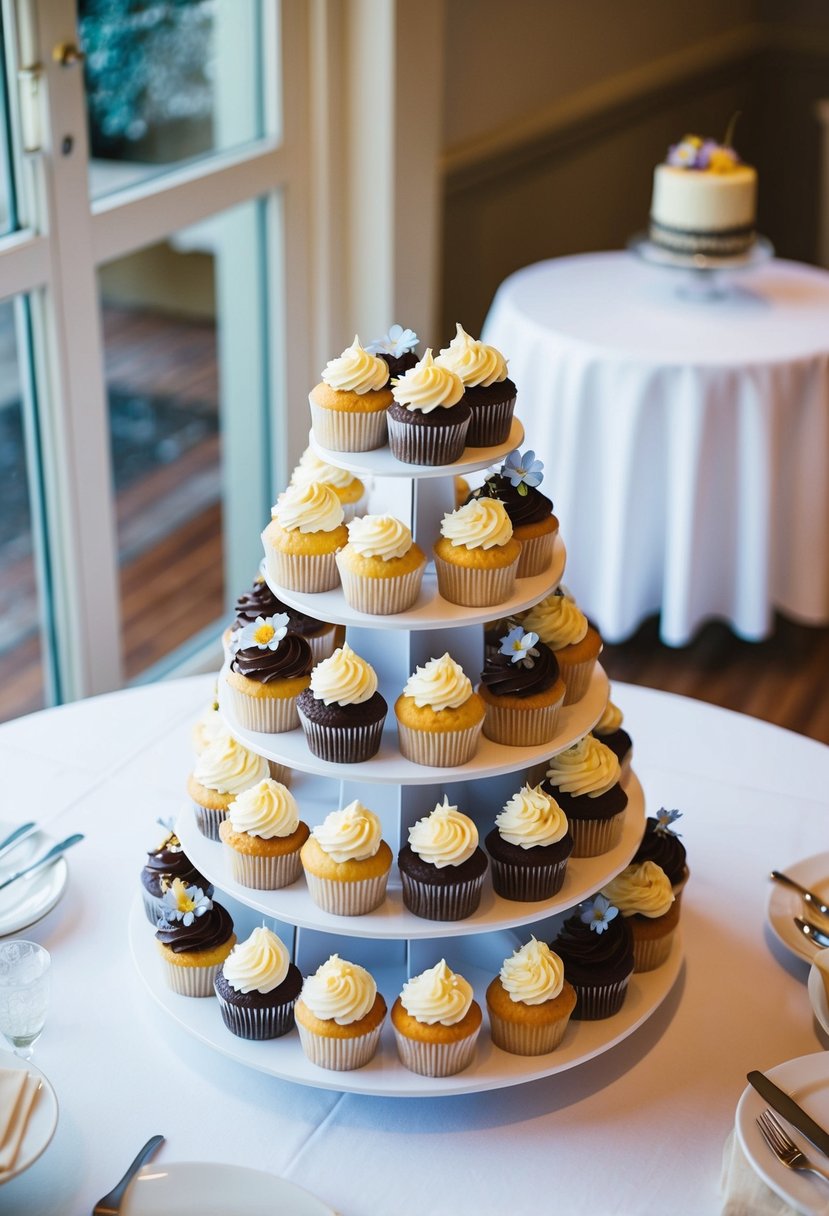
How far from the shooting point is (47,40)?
89.9 inches

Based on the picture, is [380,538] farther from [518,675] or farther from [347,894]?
[347,894]

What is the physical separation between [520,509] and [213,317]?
202 centimetres

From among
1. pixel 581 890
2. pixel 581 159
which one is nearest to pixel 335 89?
pixel 581 159

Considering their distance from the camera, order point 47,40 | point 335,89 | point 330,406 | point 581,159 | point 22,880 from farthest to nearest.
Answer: point 581,159
point 335,89
point 47,40
point 22,880
point 330,406

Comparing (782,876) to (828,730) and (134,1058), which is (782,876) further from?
(828,730)

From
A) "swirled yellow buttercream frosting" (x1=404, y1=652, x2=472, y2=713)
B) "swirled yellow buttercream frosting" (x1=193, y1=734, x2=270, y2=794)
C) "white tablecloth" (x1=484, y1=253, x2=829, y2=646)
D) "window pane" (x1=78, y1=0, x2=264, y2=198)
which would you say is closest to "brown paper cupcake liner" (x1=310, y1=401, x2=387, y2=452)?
"swirled yellow buttercream frosting" (x1=404, y1=652, x2=472, y2=713)

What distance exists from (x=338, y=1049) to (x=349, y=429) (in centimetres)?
57

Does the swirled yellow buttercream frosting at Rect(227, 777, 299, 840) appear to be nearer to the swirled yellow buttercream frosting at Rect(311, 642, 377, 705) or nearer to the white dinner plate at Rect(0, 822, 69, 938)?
the swirled yellow buttercream frosting at Rect(311, 642, 377, 705)

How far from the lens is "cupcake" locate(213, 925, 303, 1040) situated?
1.31 metres

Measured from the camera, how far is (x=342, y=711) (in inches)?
50.1

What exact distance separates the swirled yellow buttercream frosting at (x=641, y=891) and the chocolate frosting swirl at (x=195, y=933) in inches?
15.6

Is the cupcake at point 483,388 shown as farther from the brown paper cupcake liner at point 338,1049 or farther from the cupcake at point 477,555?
the brown paper cupcake liner at point 338,1049

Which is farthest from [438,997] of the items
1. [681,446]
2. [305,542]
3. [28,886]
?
[681,446]

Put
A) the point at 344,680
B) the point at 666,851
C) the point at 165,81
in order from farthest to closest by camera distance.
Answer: the point at 165,81 < the point at 666,851 < the point at 344,680
